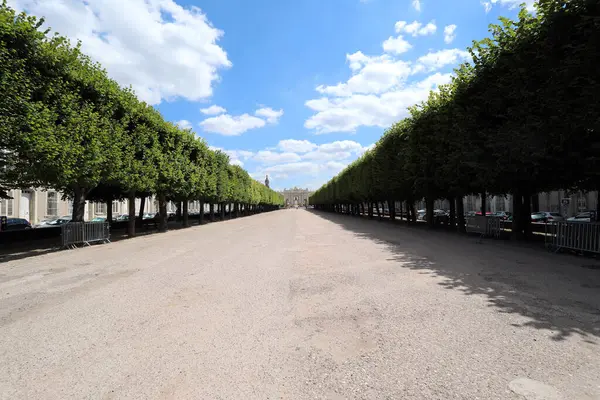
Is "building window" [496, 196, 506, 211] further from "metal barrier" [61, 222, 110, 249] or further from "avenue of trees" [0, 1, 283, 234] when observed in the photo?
"metal barrier" [61, 222, 110, 249]

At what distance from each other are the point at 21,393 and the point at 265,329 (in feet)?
8.24

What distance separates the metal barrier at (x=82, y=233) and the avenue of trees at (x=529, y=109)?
56.3ft

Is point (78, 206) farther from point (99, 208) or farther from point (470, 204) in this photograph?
point (470, 204)

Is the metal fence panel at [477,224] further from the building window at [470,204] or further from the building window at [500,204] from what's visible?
the building window at [470,204]

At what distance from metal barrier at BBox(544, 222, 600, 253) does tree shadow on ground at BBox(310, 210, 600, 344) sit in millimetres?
516

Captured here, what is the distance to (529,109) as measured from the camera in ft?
38.0

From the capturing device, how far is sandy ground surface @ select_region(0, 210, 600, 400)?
308cm

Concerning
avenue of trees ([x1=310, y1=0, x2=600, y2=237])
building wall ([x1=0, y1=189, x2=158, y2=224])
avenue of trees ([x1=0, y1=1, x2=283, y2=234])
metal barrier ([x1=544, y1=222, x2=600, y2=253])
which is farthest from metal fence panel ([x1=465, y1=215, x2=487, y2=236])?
building wall ([x1=0, y1=189, x2=158, y2=224])

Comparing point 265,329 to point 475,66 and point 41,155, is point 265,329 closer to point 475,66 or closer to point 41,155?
point 41,155

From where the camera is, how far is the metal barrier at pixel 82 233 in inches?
Answer: 584

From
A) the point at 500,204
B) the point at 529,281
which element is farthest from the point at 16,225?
the point at 500,204

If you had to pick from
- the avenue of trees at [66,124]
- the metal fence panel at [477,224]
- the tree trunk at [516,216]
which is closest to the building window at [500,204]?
the metal fence panel at [477,224]

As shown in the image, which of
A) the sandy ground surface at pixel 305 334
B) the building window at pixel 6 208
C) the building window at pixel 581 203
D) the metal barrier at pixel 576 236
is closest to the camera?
the sandy ground surface at pixel 305 334

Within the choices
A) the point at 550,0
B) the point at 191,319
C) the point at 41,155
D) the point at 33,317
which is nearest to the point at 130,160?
the point at 41,155
